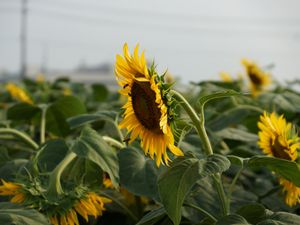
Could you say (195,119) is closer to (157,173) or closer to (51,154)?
(157,173)

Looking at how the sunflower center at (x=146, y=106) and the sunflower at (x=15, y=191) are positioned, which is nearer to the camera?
the sunflower center at (x=146, y=106)

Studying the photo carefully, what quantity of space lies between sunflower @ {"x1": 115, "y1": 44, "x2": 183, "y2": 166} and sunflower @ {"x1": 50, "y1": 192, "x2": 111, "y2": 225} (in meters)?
0.18

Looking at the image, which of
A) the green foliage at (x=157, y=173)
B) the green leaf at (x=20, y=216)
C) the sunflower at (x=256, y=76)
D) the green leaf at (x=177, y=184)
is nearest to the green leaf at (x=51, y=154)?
the green foliage at (x=157, y=173)

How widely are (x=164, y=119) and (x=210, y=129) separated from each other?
2.55ft

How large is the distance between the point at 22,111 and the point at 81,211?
1021 millimetres

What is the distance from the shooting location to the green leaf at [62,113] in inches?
88.8

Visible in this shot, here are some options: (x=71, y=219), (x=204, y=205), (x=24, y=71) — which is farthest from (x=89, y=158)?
(x=24, y=71)

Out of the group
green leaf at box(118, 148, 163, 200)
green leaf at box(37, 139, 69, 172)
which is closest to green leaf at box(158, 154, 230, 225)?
green leaf at box(118, 148, 163, 200)

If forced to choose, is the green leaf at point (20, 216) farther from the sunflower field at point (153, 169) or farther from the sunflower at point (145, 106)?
the sunflower at point (145, 106)

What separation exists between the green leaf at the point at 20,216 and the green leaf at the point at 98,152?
0.70ft

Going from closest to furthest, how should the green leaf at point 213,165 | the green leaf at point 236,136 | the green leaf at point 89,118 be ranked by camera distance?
the green leaf at point 213,165
the green leaf at point 89,118
the green leaf at point 236,136

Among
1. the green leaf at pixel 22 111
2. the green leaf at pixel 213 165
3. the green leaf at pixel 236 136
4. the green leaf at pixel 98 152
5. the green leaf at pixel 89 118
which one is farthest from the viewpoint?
the green leaf at pixel 22 111

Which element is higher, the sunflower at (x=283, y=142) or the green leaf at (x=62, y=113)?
the sunflower at (x=283, y=142)

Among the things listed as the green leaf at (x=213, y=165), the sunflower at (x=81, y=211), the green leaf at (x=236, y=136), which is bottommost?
the sunflower at (x=81, y=211)
